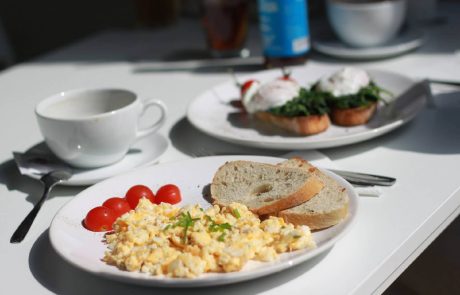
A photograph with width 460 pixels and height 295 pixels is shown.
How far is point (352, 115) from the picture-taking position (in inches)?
56.0

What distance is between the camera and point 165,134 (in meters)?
1.52

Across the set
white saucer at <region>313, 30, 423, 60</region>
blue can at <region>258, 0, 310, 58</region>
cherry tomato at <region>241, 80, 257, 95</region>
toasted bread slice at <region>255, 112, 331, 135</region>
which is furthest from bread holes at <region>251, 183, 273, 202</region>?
white saucer at <region>313, 30, 423, 60</region>

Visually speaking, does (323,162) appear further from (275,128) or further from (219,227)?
(219,227)

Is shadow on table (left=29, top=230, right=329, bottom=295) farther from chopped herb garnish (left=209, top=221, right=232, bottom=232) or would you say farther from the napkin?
the napkin

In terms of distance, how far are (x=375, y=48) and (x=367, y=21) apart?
0.29ft

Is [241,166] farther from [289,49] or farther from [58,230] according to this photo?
[289,49]

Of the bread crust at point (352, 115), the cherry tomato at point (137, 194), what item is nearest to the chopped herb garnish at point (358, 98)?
the bread crust at point (352, 115)

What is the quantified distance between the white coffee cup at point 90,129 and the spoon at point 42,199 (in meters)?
0.05

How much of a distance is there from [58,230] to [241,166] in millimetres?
327

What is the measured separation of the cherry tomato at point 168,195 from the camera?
110cm

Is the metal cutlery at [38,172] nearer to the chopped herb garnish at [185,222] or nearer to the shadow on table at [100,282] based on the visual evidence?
the shadow on table at [100,282]

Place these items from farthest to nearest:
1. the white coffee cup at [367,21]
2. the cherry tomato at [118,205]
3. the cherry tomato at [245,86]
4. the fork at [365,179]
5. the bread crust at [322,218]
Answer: the white coffee cup at [367,21] → the cherry tomato at [245,86] → the fork at [365,179] → the cherry tomato at [118,205] → the bread crust at [322,218]

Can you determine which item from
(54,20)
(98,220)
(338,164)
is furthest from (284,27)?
(54,20)

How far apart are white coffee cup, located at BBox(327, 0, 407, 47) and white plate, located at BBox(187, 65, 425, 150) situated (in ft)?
1.02
